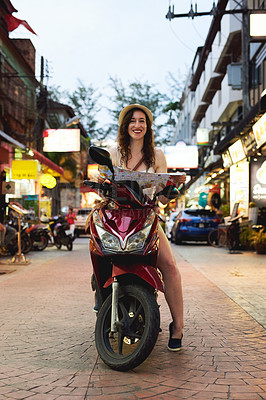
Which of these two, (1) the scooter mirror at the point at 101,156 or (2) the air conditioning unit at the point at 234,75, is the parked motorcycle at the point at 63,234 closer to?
(2) the air conditioning unit at the point at 234,75

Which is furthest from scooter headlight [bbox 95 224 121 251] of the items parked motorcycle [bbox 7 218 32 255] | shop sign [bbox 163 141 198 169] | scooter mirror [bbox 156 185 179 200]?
shop sign [bbox 163 141 198 169]

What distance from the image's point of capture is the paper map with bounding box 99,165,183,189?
3721 mm

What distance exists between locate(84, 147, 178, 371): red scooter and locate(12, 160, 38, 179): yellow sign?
1529cm

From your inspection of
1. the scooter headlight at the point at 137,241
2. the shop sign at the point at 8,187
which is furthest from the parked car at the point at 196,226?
the scooter headlight at the point at 137,241

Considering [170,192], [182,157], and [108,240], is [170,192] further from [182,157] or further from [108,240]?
[182,157]

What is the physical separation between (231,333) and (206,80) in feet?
110

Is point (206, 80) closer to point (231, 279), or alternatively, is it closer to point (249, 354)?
point (231, 279)

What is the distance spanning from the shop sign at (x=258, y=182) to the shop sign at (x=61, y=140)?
12.9 metres

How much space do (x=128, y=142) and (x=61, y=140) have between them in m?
22.7

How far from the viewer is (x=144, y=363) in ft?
12.2

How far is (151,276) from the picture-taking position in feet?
11.8

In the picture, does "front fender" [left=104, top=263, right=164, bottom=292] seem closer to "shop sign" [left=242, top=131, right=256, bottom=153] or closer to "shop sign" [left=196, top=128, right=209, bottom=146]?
"shop sign" [left=242, top=131, right=256, bottom=153]

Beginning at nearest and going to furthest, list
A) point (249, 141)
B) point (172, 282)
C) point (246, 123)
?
point (172, 282)
point (246, 123)
point (249, 141)

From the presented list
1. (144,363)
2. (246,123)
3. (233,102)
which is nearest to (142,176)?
(144,363)
